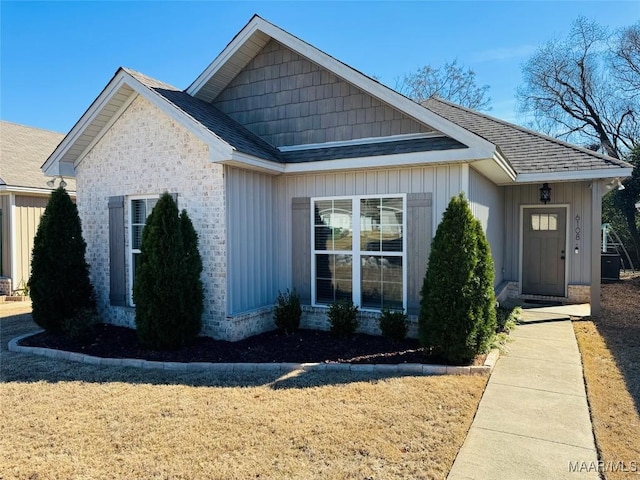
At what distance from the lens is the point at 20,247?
11742 mm

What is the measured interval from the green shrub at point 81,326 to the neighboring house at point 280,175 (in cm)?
70

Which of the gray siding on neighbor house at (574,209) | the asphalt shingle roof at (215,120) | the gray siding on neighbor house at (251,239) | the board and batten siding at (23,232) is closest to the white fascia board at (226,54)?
the asphalt shingle roof at (215,120)

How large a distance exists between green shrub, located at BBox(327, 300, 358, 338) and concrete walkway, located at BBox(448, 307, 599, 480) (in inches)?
90.8

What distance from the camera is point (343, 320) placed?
6.96m

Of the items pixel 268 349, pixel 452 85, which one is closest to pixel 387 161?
pixel 268 349

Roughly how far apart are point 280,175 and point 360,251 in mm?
2092

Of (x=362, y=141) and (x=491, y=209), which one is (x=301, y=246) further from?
(x=491, y=209)

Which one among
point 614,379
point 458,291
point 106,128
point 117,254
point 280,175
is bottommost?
point 614,379

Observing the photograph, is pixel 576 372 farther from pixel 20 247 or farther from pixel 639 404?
pixel 20 247

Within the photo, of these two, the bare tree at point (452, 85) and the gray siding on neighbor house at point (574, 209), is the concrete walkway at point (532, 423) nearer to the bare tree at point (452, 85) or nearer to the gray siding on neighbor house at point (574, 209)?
the gray siding on neighbor house at point (574, 209)

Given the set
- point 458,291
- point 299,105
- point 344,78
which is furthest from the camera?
point 299,105

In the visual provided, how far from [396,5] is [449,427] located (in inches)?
406

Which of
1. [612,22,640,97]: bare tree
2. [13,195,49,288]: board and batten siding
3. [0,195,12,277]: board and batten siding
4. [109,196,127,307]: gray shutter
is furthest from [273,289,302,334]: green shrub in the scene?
[612,22,640,97]: bare tree

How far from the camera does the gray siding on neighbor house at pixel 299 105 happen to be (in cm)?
742
